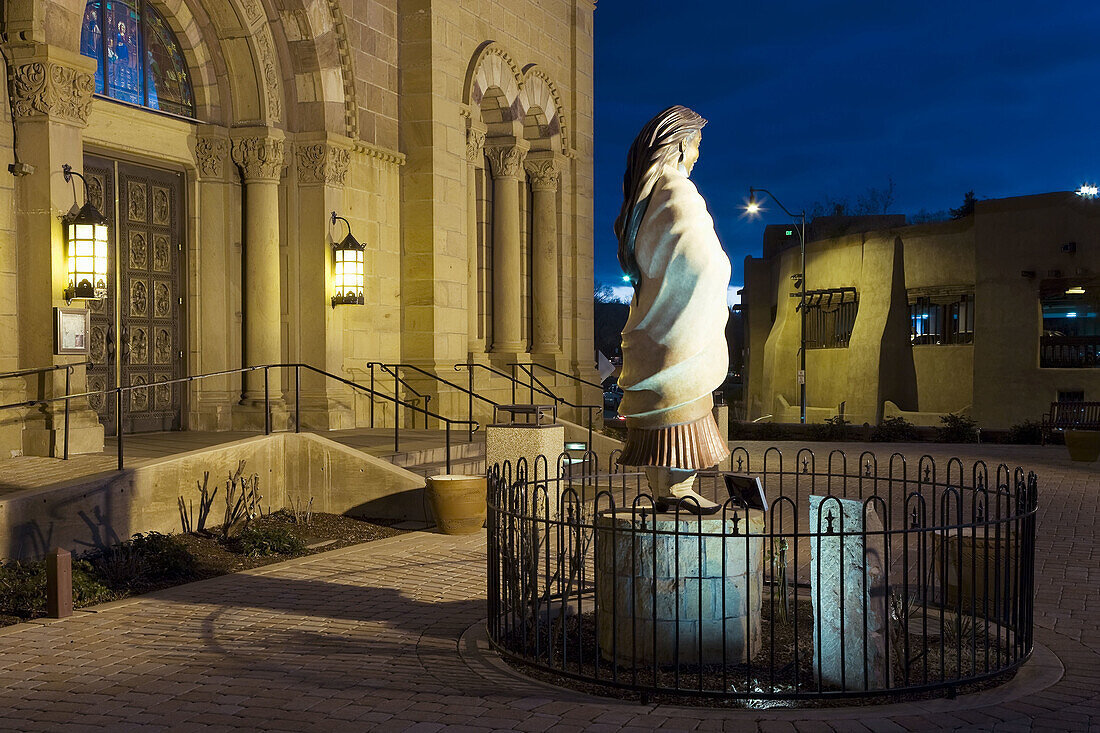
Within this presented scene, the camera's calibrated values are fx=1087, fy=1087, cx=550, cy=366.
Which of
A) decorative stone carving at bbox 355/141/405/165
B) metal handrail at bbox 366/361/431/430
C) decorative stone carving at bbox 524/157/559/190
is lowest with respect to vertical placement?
metal handrail at bbox 366/361/431/430

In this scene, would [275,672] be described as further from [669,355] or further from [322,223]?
[322,223]

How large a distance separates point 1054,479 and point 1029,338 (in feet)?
68.5

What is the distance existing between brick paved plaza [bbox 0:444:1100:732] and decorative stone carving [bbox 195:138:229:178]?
24.2 ft

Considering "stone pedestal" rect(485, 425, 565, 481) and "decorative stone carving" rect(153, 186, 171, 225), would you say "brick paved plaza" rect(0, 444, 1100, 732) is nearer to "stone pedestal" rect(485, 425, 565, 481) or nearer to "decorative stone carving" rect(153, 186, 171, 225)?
"stone pedestal" rect(485, 425, 565, 481)

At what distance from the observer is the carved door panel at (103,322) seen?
13172 millimetres

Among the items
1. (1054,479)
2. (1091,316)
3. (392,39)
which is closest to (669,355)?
(1054,479)

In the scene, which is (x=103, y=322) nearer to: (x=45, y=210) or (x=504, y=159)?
(x=45, y=210)

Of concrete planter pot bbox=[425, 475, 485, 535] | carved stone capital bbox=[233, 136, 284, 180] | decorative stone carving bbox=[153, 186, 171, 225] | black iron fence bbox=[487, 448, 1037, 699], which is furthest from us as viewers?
carved stone capital bbox=[233, 136, 284, 180]

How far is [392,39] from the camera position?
1719cm

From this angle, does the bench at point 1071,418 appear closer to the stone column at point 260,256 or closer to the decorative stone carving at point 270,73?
the stone column at point 260,256

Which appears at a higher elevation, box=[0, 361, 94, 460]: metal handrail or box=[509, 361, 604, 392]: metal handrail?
box=[0, 361, 94, 460]: metal handrail

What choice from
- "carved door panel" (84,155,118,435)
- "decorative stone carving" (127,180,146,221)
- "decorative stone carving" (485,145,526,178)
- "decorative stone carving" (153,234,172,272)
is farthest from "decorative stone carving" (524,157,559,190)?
"carved door panel" (84,155,118,435)

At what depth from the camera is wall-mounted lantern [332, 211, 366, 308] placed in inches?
619

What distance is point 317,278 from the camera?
15680 mm
